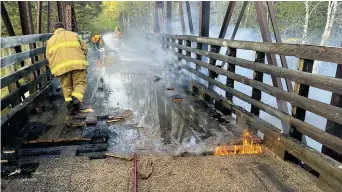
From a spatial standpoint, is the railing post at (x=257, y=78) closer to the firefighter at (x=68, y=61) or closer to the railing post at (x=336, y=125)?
the railing post at (x=336, y=125)

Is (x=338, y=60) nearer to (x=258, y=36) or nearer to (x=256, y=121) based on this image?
(x=256, y=121)

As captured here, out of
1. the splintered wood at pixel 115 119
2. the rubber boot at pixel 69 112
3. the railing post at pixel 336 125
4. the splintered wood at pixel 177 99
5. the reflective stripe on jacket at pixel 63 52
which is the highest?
the reflective stripe on jacket at pixel 63 52

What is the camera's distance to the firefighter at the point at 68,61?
5.46 metres

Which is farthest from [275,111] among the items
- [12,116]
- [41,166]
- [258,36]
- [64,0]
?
[258,36]

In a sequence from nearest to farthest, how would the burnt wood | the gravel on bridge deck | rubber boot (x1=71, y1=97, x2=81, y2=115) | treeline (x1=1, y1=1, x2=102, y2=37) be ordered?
the burnt wood < the gravel on bridge deck < rubber boot (x1=71, y1=97, x2=81, y2=115) < treeline (x1=1, y1=1, x2=102, y2=37)

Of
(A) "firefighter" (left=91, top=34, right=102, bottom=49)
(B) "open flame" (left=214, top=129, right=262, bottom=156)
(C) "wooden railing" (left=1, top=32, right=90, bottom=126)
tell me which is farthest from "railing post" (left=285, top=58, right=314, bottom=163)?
(A) "firefighter" (left=91, top=34, right=102, bottom=49)

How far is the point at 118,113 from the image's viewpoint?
5609mm

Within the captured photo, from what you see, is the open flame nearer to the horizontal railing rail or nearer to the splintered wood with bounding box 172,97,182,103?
the horizontal railing rail

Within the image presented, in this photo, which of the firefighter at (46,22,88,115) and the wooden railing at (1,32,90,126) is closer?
the wooden railing at (1,32,90,126)

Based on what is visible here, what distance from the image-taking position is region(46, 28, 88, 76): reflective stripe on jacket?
5.45 meters

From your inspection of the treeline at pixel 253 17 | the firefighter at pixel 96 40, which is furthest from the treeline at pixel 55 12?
the firefighter at pixel 96 40

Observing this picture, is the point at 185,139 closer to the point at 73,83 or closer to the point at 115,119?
the point at 115,119

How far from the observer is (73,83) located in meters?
5.88

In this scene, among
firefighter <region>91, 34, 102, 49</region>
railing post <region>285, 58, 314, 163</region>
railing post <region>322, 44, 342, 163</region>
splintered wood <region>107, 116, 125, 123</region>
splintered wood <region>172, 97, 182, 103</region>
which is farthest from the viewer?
firefighter <region>91, 34, 102, 49</region>
